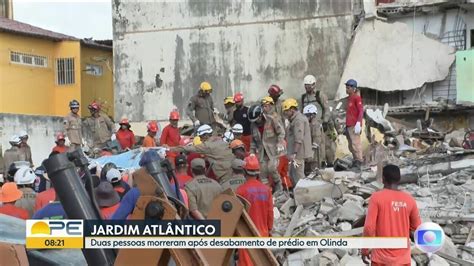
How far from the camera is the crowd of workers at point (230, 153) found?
8.70m

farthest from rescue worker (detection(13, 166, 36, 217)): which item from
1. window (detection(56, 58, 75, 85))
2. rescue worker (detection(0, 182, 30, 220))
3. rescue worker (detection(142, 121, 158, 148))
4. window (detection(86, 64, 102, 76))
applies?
window (detection(86, 64, 102, 76))

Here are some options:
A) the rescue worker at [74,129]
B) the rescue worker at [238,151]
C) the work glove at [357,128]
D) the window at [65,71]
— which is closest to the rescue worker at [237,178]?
the rescue worker at [238,151]

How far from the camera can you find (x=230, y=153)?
11.8m

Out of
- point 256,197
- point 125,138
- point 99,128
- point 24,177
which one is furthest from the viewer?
point 99,128

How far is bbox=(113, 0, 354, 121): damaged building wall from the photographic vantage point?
77.5 feet

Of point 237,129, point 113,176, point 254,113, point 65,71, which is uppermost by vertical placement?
point 65,71

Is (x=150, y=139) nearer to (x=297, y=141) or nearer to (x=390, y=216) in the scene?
(x=297, y=141)

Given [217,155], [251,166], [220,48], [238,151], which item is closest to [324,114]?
[217,155]

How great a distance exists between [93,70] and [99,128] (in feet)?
53.1

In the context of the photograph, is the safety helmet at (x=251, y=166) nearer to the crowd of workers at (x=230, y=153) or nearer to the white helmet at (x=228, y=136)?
the crowd of workers at (x=230, y=153)

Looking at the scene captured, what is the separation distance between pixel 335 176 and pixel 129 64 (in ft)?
46.7

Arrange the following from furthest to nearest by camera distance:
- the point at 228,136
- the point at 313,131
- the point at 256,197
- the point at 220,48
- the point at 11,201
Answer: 1. the point at 220,48
2. the point at 313,131
3. the point at 228,136
4. the point at 256,197
5. the point at 11,201

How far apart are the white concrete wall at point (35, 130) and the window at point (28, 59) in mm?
3938

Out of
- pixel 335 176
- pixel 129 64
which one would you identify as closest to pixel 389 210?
pixel 335 176
